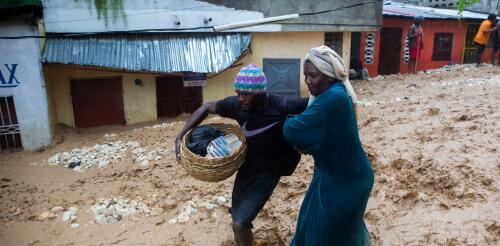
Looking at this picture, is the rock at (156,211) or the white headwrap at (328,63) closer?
the white headwrap at (328,63)

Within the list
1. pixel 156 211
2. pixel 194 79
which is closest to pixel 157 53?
pixel 194 79

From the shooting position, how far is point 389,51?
1505cm

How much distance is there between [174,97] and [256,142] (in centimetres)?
748

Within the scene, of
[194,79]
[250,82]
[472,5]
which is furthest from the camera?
[472,5]

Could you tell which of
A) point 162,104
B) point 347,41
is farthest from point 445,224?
point 347,41

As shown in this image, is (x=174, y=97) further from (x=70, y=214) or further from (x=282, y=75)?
(x=70, y=214)

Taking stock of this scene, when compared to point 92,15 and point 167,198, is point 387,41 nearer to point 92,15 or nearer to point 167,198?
point 92,15

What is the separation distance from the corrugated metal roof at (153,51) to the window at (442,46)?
961 centimetres

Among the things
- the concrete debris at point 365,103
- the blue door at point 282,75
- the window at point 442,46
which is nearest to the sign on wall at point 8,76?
the blue door at point 282,75

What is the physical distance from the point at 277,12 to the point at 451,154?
6887 mm

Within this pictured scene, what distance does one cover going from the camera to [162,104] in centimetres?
997

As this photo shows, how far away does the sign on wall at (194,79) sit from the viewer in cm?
965

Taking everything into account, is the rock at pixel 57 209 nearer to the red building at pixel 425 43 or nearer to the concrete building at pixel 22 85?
the concrete building at pixel 22 85

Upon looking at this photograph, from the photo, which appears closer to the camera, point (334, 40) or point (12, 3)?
point (12, 3)
